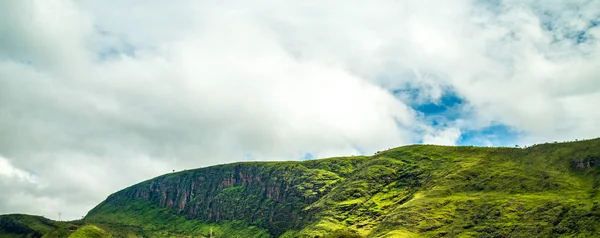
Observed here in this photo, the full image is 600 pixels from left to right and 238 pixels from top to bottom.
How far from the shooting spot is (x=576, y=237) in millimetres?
198750

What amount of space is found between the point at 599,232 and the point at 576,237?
9.30m

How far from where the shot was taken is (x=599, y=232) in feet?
638
